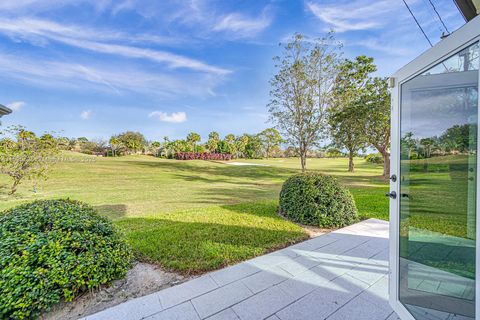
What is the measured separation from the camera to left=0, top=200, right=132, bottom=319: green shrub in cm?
148

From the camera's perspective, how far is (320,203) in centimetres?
393

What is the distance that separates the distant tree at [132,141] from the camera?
94.7 feet

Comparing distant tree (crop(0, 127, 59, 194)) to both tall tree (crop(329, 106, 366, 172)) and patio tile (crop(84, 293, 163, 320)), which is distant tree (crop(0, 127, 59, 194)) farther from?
tall tree (crop(329, 106, 366, 172))

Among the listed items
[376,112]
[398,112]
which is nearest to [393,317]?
[398,112]

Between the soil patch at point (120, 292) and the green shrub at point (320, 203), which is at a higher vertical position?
the green shrub at point (320, 203)

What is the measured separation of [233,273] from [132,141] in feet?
101

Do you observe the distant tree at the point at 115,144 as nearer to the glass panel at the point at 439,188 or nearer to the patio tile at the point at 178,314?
the patio tile at the point at 178,314

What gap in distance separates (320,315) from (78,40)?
10.1 meters

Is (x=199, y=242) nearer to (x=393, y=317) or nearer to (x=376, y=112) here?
(x=393, y=317)

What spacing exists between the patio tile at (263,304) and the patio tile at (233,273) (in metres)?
0.34

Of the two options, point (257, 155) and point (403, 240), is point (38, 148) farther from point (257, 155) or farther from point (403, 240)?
point (257, 155)

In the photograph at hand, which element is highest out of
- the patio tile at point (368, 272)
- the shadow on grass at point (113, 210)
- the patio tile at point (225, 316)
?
the patio tile at point (225, 316)

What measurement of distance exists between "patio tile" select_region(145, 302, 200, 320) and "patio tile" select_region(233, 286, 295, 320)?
0.33 metres

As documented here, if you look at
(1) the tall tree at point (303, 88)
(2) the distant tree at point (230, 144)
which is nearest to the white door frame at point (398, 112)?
(1) the tall tree at point (303, 88)
